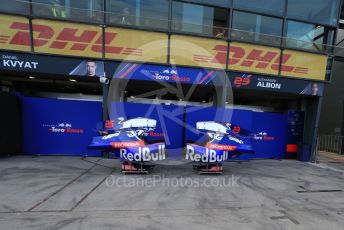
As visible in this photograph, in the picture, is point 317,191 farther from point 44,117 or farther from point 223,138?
point 44,117

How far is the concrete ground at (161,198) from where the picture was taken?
403 cm

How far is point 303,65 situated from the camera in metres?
10.4

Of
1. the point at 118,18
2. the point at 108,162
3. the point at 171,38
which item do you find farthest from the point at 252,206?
the point at 118,18

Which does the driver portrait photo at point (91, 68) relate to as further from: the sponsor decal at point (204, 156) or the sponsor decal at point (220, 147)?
the sponsor decal at point (220, 147)

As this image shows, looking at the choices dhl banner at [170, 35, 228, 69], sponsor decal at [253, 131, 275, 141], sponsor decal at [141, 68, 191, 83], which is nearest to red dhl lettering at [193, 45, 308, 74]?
dhl banner at [170, 35, 228, 69]

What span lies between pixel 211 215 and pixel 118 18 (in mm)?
7612

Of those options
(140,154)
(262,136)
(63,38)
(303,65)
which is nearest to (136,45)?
(63,38)

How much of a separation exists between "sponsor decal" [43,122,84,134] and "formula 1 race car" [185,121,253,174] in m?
4.68

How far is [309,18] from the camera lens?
34.1 ft

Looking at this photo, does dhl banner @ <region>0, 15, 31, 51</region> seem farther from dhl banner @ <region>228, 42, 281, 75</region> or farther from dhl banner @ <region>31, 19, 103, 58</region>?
dhl banner @ <region>228, 42, 281, 75</region>

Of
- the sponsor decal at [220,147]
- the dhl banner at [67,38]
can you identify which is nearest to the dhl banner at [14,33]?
the dhl banner at [67,38]

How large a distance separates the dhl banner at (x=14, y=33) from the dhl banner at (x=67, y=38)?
0.31 metres

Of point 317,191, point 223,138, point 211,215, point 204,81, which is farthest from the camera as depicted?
point 204,81

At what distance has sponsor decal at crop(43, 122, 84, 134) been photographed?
9172 millimetres
